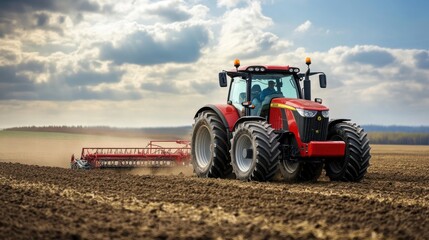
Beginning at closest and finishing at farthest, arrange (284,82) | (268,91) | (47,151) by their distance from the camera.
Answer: (268,91)
(284,82)
(47,151)

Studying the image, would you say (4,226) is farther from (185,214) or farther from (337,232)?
(337,232)

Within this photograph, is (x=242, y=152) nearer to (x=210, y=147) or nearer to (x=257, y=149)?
(x=257, y=149)

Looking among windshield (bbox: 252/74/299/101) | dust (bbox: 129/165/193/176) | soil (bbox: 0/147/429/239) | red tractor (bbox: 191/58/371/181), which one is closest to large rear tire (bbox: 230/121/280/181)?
red tractor (bbox: 191/58/371/181)

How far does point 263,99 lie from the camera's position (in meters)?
14.1

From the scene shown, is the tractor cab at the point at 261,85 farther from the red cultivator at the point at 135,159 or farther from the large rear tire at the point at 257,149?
the red cultivator at the point at 135,159

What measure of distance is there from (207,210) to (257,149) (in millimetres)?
4134

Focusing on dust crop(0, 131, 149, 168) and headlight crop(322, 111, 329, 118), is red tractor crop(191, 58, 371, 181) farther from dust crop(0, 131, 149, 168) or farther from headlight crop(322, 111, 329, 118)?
dust crop(0, 131, 149, 168)

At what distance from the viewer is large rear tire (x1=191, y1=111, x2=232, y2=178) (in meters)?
14.3

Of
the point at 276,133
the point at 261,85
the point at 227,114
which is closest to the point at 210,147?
the point at 227,114

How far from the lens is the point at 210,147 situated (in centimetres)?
1509

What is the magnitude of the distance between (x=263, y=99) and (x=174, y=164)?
5.43 meters

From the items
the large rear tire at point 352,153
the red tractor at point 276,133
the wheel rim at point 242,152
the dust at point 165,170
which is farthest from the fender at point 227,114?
the dust at point 165,170

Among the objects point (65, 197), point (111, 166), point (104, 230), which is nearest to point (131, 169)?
point (111, 166)

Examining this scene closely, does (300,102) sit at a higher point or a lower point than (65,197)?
higher
